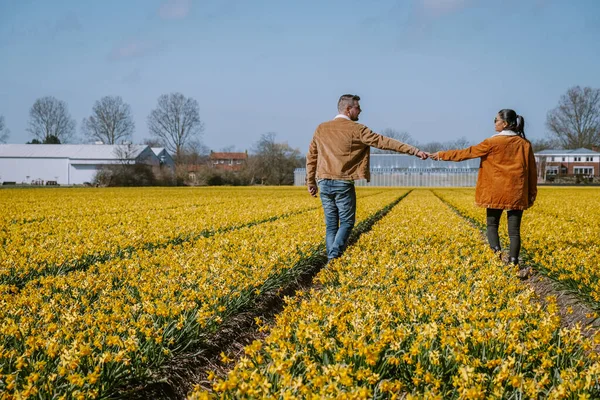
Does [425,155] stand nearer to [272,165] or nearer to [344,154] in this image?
[344,154]

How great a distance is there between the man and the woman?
2.87 ft

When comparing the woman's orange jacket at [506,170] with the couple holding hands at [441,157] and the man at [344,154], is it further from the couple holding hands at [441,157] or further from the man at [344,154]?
the man at [344,154]

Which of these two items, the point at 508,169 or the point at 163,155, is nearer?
the point at 508,169

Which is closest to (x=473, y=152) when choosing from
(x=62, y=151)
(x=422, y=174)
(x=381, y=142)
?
(x=381, y=142)

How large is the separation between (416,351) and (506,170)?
4.67 meters

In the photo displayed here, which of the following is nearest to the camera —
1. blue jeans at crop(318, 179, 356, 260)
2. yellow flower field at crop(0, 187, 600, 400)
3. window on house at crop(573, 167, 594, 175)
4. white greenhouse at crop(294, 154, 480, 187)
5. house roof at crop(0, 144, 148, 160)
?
yellow flower field at crop(0, 187, 600, 400)

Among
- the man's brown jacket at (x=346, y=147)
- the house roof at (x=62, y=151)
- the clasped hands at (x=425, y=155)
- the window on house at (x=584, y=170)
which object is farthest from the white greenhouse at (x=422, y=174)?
the man's brown jacket at (x=346, y=147)

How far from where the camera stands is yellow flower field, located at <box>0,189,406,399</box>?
3.21 metres

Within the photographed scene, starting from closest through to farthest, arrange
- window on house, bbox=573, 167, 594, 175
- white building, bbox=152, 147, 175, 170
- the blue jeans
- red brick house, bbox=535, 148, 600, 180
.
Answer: the blue jeans < white building, bbox=152, 147, 175, 170 < red brick house, bbox=535, 148, 600, 180 < window on house, bbox=573, 167, 594, 175

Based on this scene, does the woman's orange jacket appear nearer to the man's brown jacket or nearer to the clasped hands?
the clasped hands

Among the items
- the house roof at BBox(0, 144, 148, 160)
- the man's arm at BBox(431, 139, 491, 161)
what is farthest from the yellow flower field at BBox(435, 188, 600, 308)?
the house roof at BBox(0, 144, 148, 160)

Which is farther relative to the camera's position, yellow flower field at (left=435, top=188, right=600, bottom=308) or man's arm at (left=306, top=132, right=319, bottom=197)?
man's arm at (left=306, top=132, right=319, bottom=197)

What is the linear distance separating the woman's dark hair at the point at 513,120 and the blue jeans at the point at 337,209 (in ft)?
7.56

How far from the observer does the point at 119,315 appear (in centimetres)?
420
